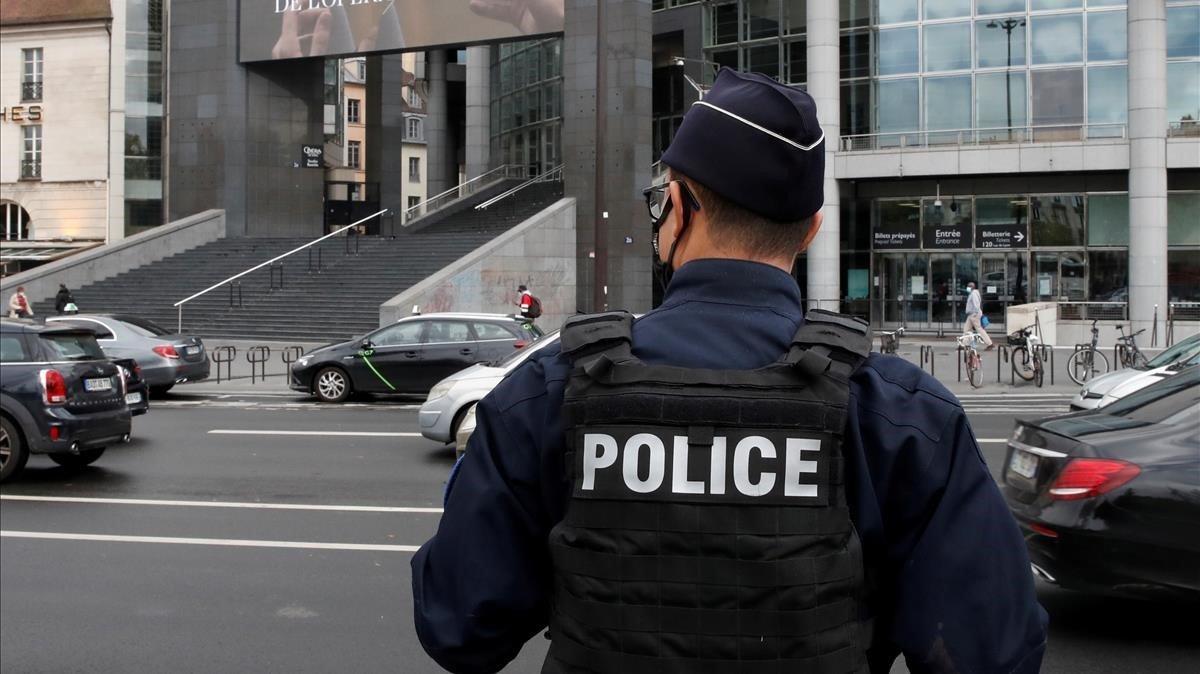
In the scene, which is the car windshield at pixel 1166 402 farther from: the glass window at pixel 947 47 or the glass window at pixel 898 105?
the glass window at pixel 947 47

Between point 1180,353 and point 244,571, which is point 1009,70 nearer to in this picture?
point 1180,353

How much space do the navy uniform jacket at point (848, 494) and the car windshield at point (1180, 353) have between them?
15.2m

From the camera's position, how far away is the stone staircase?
32.7m

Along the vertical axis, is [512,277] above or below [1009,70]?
below

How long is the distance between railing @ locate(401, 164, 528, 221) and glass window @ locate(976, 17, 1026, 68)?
67.0 ft

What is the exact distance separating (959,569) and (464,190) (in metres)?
49.0

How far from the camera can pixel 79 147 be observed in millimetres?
50781

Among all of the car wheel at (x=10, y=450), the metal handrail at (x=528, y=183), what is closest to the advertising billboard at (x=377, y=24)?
the metal handrail at (x=528, y=183)

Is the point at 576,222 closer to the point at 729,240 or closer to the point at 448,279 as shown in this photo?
the point at 448,279

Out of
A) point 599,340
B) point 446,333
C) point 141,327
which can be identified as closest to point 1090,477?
point 599,340

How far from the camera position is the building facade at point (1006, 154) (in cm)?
3609

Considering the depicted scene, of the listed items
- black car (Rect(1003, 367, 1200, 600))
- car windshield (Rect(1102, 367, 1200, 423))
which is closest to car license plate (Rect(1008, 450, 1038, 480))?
black car (Rect(1003, 367, 1200, 600))

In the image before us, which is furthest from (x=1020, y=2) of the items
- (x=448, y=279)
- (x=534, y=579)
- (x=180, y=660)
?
(x=534, y=579)

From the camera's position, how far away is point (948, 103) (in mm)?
40219
